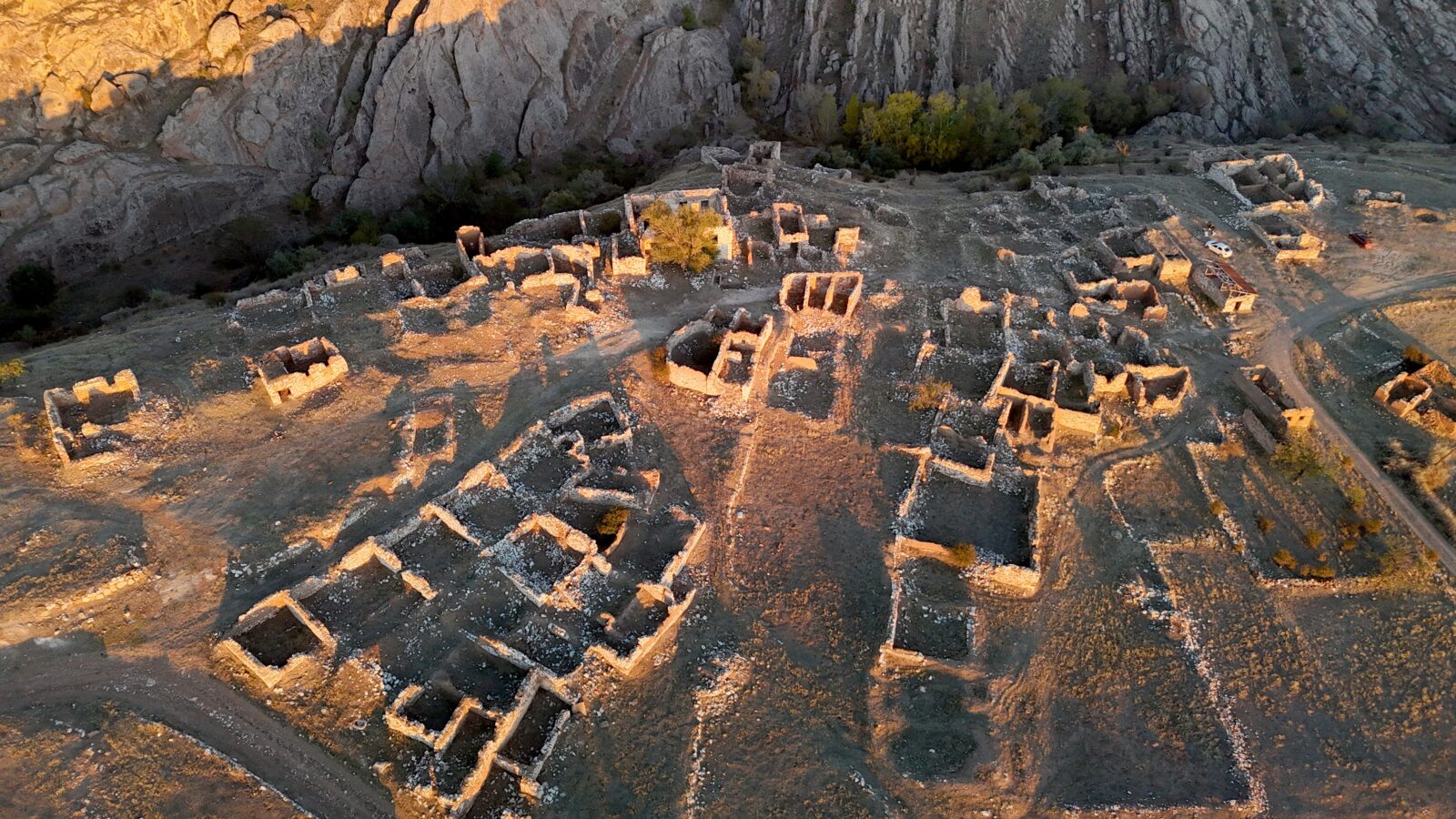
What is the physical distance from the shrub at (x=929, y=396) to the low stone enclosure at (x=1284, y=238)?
22.2 metres

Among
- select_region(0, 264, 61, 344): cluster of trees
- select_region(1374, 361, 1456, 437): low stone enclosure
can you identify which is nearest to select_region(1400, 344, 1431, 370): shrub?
select_region(1374, 361, 1456, 437): low stone enclosure

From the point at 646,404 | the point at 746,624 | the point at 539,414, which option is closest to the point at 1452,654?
the point at 746,624

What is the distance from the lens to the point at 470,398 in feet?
101

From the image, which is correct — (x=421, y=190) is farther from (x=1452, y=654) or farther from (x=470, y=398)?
(x=1452, y=654)

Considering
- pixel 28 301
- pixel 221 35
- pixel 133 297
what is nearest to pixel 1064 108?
pixel 221 35

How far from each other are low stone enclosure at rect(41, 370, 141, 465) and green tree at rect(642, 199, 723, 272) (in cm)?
2111

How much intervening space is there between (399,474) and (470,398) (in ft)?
14.8

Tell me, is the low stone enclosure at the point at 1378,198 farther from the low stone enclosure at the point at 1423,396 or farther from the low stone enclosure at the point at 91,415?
the low stone enclosure at the point at 91,415

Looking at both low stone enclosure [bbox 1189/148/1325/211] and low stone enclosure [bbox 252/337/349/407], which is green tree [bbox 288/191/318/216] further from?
low stone enclosure [bbox 1189/148/1325/211]

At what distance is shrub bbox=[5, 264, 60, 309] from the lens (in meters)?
45.6

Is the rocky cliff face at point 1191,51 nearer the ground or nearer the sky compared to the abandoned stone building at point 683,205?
nearer the sky

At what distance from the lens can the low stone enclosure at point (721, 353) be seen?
32000 millimetres

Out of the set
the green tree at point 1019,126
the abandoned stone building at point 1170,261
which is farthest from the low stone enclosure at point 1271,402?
the green tree at point 1019,126

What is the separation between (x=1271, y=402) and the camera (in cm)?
3269
